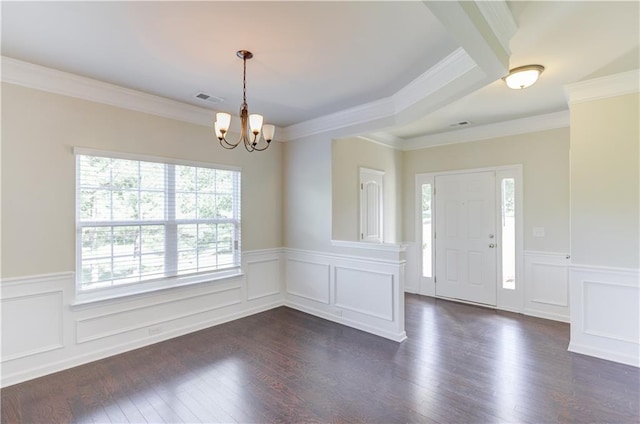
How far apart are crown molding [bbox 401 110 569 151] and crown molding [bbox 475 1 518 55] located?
2.62 metres

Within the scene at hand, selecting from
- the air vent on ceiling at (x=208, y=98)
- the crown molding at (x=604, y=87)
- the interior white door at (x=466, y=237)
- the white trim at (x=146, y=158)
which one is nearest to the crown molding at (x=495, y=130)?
the interior white door at (x=466, y=237)

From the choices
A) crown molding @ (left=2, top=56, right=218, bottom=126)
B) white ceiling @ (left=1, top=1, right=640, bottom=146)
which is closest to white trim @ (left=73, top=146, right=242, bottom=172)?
crown molding @ (left=2, top=56, right=218, bottom=126)

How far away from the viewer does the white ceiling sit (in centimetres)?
190

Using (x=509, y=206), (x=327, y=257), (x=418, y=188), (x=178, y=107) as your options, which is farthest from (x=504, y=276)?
(x=178, y=107)

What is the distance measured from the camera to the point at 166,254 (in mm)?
3549

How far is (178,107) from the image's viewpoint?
357 cm

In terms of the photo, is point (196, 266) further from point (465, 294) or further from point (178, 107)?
point (465, 294)

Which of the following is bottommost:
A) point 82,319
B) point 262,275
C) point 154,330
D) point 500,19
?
point 154,330

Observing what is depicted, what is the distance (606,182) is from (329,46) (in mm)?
2919

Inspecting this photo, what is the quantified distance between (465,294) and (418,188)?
1.86 meters

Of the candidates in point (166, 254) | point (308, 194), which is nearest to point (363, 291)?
point (308, 194)

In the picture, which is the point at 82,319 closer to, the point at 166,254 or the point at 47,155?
the point at 166,254

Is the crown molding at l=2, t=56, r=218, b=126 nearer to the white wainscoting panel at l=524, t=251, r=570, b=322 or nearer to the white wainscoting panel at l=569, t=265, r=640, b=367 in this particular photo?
the white wainscoting panel at l=569, t=265, r=640, b=367

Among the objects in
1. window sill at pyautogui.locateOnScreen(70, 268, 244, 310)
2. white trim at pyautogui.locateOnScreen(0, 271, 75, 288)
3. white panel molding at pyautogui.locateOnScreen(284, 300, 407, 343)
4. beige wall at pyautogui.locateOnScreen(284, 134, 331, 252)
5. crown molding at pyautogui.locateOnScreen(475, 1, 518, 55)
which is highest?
crown molding at pyautogui.locateOnScreen(475, 1, 518, 55)
